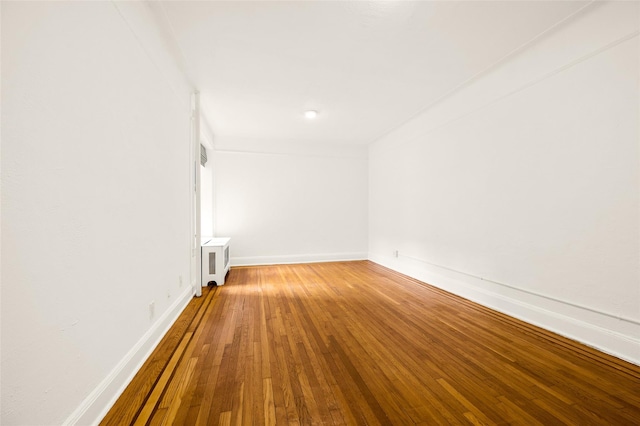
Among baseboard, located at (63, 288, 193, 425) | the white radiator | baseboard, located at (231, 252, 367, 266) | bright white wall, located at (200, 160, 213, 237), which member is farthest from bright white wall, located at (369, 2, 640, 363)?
bright white wall, located at (200, 160, 213, 237)

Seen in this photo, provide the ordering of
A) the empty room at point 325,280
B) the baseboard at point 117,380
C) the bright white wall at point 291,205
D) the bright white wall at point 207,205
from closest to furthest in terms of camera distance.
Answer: the empty room at point 325,280
the baseboard at point 117,380
the bright white wall at point 207,205
the bright white wall at point 291,205

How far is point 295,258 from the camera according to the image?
20.2 feet

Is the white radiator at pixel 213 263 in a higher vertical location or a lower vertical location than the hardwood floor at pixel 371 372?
higher

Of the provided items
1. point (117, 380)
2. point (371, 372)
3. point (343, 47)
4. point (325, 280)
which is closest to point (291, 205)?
point (325, 280)

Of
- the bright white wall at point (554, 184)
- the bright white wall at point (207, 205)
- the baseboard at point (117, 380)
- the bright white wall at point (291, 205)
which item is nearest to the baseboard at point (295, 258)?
the bright white wall at point (291, 205)

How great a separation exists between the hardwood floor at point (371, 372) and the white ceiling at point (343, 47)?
109 inches

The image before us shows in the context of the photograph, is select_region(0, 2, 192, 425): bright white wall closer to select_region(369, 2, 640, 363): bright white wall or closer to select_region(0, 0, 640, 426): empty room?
select_region(0, 0, 640, 426): empty room

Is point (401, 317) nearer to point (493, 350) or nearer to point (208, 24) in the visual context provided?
point (493, 350)

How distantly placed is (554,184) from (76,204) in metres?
3.62

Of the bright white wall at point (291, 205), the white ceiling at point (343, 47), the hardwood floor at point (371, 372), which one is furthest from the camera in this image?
the bright white wall at point (291, 205)

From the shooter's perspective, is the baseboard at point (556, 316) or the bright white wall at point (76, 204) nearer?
the bright white wall at point (76, 204)

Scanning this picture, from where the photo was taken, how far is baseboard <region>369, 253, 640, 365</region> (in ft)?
6.79

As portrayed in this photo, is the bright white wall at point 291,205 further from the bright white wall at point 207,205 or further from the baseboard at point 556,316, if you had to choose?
the baseboard at point 556,316

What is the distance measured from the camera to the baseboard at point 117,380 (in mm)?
1339
